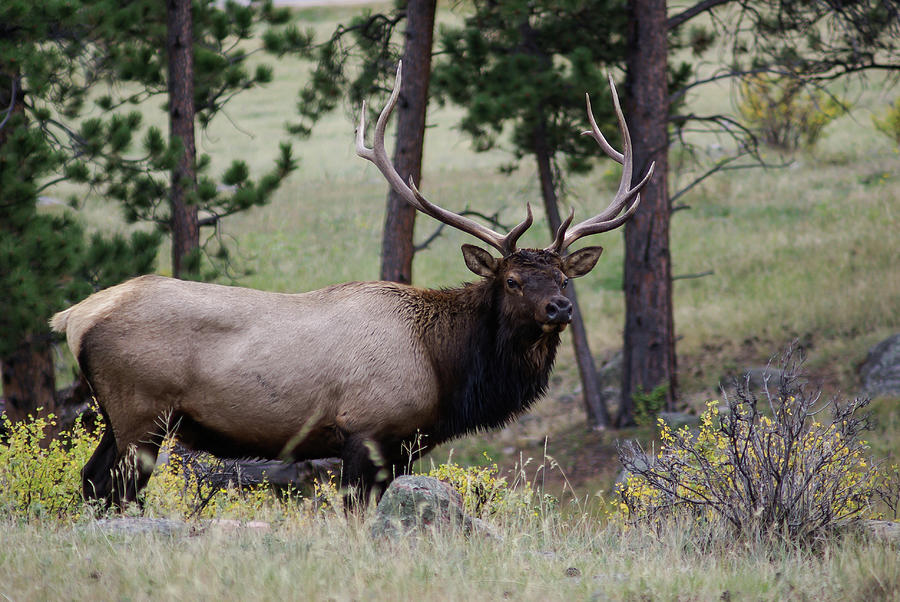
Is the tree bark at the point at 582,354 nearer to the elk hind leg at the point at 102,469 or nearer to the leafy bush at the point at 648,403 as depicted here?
the leafy bush at the point at 648,403

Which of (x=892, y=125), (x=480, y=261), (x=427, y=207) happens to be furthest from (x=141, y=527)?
(x=892, y=125)

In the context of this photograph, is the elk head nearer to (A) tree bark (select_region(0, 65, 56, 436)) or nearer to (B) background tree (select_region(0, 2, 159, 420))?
(B) background tree (select_region(0, 2, 159, 420))

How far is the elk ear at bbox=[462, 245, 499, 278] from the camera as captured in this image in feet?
23.1

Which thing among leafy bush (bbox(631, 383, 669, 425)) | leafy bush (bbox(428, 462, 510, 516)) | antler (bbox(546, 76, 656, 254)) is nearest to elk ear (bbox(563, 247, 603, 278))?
antler (bbox(546, 76, 656, 254))

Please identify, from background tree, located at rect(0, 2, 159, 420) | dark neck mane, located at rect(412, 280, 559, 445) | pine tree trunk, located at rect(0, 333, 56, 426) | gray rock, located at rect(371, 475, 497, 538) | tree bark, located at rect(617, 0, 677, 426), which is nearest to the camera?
gray rock, located at rect(371, 475, 497, 538)

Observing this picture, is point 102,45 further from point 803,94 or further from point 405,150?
point 803,94

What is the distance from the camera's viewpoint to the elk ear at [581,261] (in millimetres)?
7232

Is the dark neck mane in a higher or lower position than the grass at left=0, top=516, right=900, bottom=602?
higher

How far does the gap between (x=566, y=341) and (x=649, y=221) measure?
8.43 m

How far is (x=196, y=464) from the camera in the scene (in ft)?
27.9

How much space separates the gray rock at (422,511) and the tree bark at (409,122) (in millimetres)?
5701

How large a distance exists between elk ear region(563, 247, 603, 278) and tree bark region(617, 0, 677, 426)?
4892 mm

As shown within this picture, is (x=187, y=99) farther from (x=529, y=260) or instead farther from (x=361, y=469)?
(x=361, y=469)

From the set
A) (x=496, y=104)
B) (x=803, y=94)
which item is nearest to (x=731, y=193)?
(x=803, y=94)
